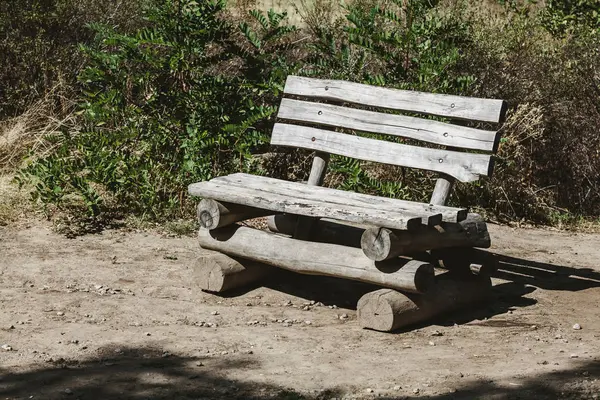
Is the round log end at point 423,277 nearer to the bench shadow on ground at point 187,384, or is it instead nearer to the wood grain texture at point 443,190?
the wood grain texture at point 443,190

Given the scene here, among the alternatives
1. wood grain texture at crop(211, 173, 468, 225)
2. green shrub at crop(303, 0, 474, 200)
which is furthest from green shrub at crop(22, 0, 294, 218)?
wood grain texture at crop(211, 173, 468, 225)

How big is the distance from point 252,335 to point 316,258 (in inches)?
25.2

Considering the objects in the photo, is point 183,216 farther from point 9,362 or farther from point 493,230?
point 9,362

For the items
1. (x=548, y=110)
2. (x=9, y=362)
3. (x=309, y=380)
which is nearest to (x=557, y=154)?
(x=548, y=110)

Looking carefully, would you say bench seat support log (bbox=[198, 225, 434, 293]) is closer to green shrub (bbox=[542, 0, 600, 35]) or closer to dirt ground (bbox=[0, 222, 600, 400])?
dirt ground (bbox=[0, 222, 600, 400])

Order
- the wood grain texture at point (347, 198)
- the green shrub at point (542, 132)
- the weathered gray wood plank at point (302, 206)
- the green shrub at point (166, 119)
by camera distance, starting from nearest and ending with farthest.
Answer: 1. the weathered gray wood plank at point (302, 206)
2. the wood grain texture at point (347, 198)
3. the green shrub at point (166, 119)
4. the green shrub at point (542, 132)

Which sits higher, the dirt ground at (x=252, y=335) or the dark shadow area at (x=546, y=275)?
the dark shadow area at (x=546, y=275)

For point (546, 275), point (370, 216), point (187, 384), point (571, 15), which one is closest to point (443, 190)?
point (370, 216)

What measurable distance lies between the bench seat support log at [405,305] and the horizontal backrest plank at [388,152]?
710mm

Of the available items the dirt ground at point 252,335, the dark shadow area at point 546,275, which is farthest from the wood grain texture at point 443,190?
the dark shadow area at point 546,275

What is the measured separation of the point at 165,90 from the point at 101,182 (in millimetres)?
1129

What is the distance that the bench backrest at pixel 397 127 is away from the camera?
21.1 feet

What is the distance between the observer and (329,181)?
9172 millimetres

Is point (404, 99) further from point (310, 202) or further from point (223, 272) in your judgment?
point (223, 272)
